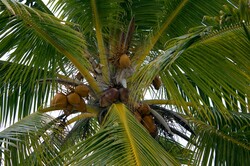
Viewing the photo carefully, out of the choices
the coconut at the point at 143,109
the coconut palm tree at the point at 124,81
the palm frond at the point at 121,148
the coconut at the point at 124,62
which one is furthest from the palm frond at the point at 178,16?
the palm frond at the point at 121,148

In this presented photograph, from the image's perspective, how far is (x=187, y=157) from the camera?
17.0ft

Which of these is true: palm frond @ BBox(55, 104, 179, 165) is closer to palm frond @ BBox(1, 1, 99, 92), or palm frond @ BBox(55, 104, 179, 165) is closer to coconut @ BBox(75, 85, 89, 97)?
coconut @ BBox(75, 85, 89, 97)

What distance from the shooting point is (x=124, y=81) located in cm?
480

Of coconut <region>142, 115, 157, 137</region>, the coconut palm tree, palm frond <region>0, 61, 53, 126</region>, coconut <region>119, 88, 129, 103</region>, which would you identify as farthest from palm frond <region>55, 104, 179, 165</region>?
palm frond <region>0, 61, 53, 126</region>

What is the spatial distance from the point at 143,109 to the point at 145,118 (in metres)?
0.09

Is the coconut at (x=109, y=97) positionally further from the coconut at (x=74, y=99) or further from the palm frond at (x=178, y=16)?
the palm frond at (x=178, y=16)

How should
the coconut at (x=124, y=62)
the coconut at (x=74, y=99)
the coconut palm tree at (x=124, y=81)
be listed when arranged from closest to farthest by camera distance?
the coconut palm tree at (x=124, y=81), the coconut at (x=74, y=99), the coconut at (x=124, y=62)

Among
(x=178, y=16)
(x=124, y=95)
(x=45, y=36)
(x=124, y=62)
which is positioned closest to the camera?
(x=45, y=36)

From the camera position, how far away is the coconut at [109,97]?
470 centimetres

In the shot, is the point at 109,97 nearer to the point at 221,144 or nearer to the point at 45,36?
the point at 45,36

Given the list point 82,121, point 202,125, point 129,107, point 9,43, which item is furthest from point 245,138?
point 9,43

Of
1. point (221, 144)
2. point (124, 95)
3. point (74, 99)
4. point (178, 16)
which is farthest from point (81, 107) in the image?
point (178, 16)

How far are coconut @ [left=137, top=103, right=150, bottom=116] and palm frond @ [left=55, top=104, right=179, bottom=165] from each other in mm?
355

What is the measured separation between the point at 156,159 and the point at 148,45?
5.09 feet
